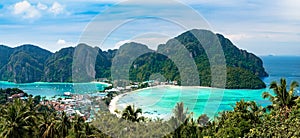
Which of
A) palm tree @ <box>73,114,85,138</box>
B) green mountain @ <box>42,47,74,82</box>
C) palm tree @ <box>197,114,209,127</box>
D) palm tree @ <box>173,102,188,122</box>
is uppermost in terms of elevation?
green mountain @ <box>42,47,74,82</box>

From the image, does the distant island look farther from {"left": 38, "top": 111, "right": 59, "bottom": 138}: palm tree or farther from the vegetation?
{"left": 38, "top": 111, "right": 59, "bottom": 138}: palm tree

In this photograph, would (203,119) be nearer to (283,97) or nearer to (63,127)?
(283,97)

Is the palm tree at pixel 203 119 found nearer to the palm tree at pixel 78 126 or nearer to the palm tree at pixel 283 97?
the palm tree at pixel 283 97

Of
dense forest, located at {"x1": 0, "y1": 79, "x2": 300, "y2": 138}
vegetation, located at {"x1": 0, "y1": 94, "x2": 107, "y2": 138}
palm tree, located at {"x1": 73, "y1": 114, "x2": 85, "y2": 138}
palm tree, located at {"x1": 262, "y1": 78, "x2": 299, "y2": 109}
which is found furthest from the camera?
palm tree, located at {"x1": 73, "y1": 114, "x2": 85, "y2": 138}

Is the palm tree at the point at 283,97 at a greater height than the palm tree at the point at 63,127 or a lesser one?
greater

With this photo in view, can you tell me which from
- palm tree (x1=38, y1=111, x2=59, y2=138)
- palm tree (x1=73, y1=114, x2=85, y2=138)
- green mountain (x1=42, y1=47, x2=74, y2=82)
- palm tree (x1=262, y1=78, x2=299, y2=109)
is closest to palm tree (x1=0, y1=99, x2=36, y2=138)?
palm tree (x1=38, y1=111, x2=59, y2=138)

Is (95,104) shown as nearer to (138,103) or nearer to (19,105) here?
(138,103)

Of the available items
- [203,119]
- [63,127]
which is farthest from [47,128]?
[203,119]

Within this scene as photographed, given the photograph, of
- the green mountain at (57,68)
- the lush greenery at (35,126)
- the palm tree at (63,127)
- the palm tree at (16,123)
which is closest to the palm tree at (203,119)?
the lush greenery at (35,126)
